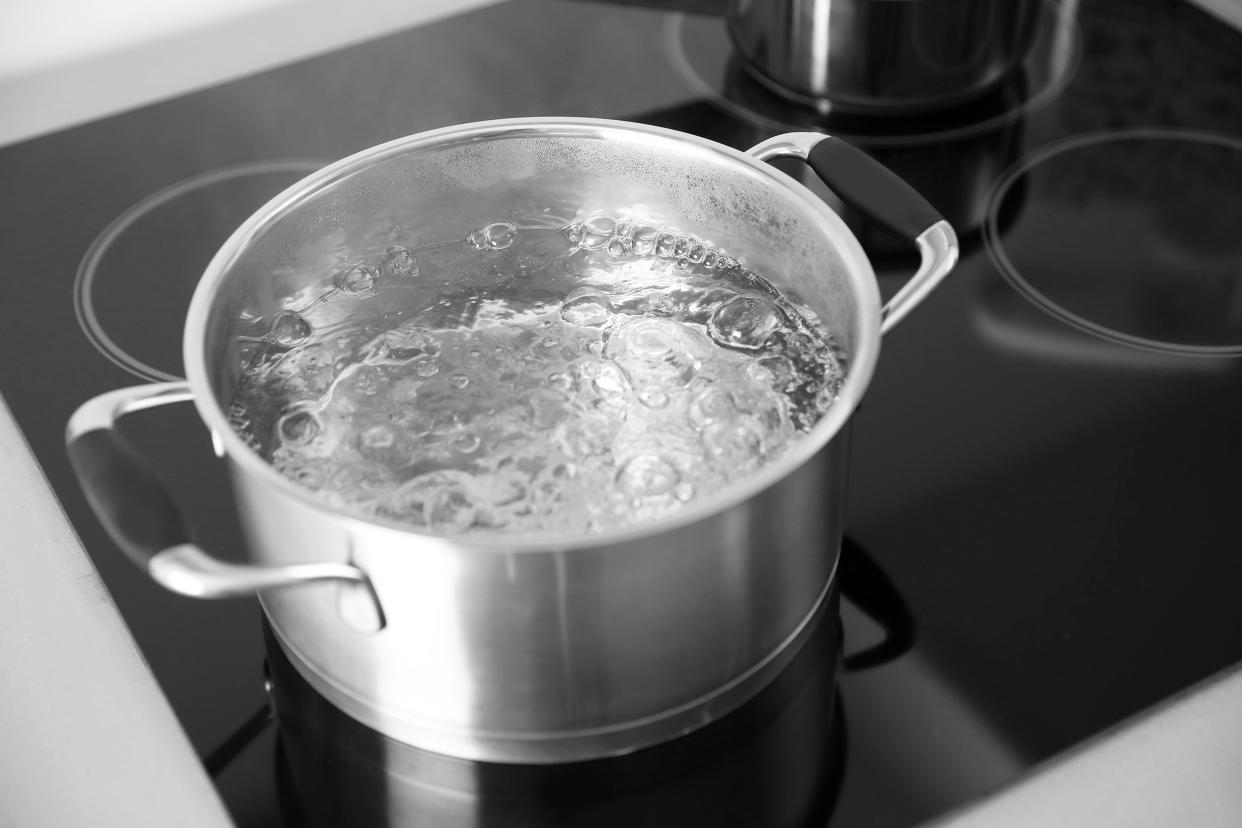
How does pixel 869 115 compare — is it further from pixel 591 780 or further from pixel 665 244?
pixel 591 780

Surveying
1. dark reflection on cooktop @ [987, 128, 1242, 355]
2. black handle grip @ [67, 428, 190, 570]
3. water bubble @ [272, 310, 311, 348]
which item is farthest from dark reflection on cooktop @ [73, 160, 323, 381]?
dark reflection on cooktop @ [987, 128, 1242, 355]

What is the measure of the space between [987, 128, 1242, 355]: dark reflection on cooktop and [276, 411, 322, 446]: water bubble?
0.43 metres

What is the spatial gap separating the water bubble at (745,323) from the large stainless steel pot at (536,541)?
2 cm

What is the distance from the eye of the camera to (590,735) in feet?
1.88

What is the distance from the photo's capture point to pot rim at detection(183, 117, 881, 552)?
1.62ft

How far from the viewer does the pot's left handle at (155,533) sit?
0.50 meters

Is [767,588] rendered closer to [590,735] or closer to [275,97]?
[590,735]

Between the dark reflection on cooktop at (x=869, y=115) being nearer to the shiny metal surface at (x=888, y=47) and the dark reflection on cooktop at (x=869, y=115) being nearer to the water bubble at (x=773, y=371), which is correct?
the shiny metal surface at (x=888, y=47)

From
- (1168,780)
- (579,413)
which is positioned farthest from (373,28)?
(1168,780)

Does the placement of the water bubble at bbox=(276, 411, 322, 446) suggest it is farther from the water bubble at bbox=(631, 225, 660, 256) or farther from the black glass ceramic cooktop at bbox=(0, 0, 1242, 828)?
the water bubble at bbox=(631, 225, 660, 256)

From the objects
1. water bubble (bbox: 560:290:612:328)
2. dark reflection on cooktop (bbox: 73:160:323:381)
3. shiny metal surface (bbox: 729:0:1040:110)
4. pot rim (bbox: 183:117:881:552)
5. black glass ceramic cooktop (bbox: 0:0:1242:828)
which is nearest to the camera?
pot rim (bbox: 183:117:881:552)

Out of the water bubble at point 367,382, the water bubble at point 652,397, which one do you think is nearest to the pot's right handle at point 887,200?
the water bubble at point 652,397

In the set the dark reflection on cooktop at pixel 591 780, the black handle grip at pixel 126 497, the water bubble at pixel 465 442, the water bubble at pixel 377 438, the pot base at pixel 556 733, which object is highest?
the black handle grip at pixel 126 497

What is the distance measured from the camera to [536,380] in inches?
25.8
